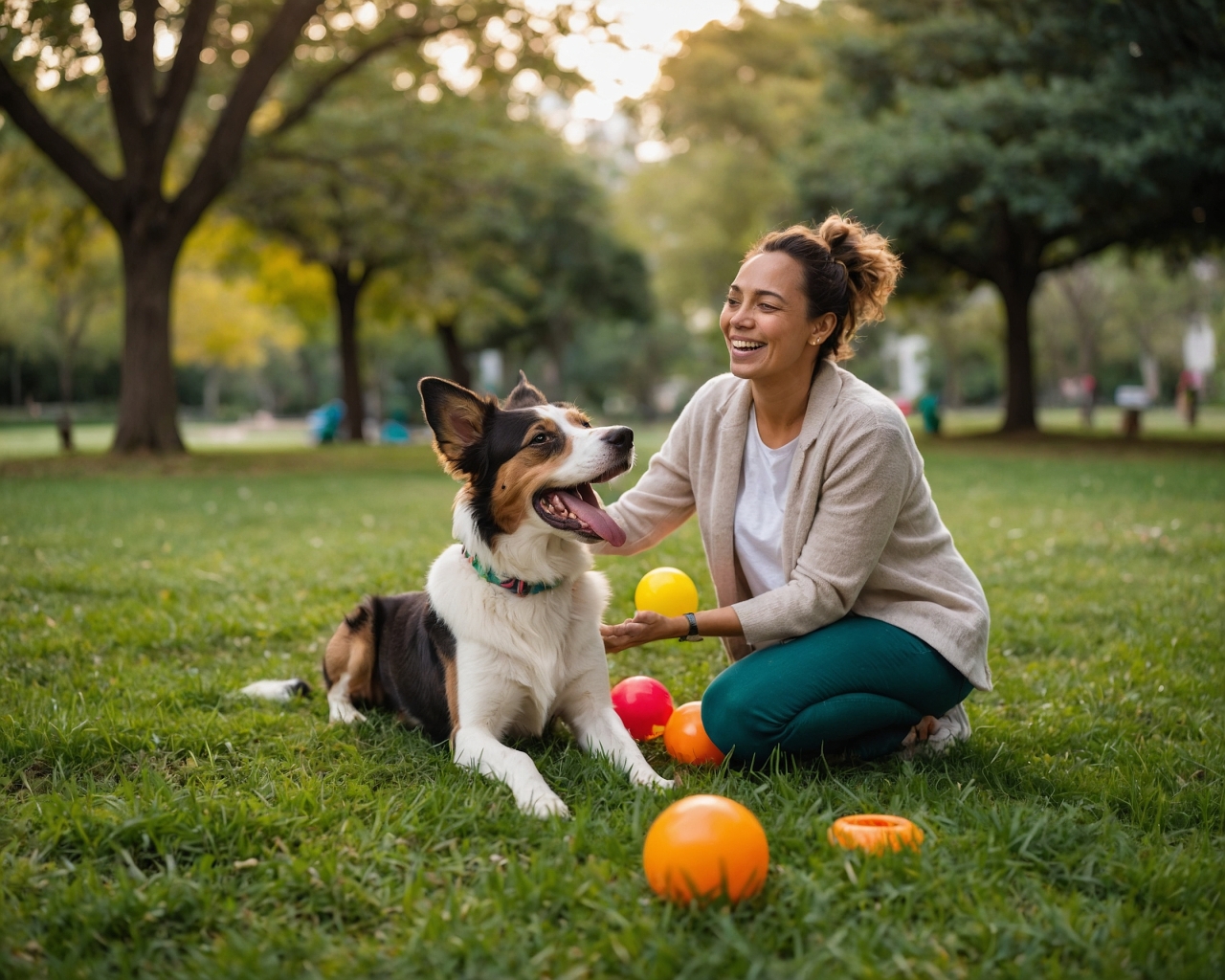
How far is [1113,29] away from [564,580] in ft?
56.4

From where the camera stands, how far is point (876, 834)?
2939mm

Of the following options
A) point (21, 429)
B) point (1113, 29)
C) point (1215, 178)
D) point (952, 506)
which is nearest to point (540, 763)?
point (952, 506)

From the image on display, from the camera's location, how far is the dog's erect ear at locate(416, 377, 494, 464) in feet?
12.6

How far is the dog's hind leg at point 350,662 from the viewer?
4.61 meters

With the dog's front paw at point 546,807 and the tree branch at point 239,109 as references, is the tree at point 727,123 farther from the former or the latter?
the dog's front paw at point 546,807

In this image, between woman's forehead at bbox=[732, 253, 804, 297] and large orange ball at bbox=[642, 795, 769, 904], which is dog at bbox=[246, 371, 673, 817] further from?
large orange ball at bbox=[642, 795, 769, 904]

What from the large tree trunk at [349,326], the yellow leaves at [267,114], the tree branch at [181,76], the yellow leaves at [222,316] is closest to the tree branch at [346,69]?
the tree branch at [181,76]

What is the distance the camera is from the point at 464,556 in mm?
4105

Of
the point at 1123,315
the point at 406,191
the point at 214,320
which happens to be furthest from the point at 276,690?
the point at 1123,315

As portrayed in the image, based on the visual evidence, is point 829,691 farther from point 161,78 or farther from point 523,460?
point 161,78

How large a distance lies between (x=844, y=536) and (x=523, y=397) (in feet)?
5.19

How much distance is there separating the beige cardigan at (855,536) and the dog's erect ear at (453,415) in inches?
39.4

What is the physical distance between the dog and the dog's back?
17 millimetres

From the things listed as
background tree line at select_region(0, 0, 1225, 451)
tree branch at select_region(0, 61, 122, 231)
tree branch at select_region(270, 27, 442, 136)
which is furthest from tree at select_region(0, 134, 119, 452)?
tree branch at select_region(270, 27, 442, 136)
